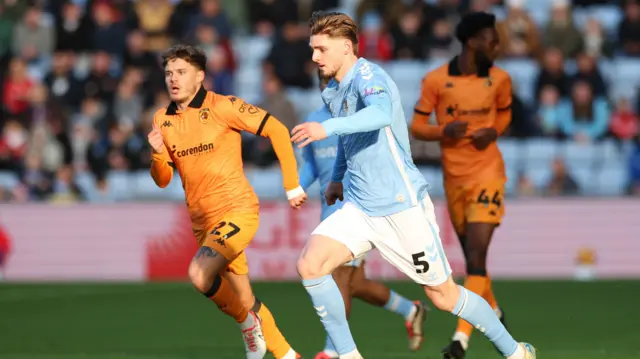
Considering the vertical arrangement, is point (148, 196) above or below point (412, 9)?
below

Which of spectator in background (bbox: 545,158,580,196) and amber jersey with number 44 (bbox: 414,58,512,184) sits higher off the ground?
amber jersey with number 44 (bbox: 414,58,512,184)

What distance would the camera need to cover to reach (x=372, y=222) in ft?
24.7

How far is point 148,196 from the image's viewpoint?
61.3 ft

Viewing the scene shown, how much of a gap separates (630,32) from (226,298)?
1377 cm

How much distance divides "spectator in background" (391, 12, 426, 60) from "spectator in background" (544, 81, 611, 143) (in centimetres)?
261

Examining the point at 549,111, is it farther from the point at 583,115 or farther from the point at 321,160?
the point at 321,160

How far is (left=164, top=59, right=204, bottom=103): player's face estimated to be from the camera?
8953 millimetres

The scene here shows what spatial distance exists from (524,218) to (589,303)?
13.4 ft

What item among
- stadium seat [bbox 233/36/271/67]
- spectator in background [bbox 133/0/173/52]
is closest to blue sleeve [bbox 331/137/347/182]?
spectator in background [bbox 133/0/173/52]

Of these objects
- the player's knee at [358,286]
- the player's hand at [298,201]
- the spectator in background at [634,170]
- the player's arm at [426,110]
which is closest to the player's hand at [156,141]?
the player's hand at [298,201]

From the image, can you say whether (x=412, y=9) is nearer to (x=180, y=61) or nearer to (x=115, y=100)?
(x=115, y=100)

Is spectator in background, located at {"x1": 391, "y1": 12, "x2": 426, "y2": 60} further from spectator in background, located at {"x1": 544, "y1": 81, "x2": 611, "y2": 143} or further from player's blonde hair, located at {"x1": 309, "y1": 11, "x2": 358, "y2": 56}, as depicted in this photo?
player's blonde hair, located at {"x1": 309, "y1": 11, "x2": 358, "y2": 56}

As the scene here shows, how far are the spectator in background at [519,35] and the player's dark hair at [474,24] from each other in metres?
10.6

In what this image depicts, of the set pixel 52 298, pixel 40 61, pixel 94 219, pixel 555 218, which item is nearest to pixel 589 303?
pixel 555 218
